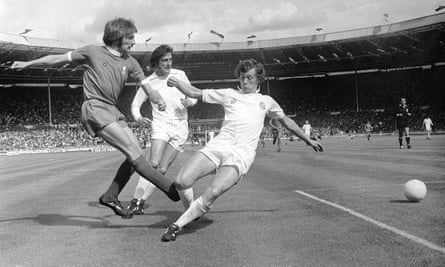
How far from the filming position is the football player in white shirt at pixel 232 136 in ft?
18.6

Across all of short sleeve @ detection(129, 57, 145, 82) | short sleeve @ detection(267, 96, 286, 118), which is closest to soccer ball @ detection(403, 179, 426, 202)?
short sleeve @ detection(267, 96, 286, 118)

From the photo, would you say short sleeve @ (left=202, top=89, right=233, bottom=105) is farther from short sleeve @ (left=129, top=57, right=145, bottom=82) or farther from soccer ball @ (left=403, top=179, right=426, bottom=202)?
soccer ball @ (left=403, top=179, right=426, bottom=202)

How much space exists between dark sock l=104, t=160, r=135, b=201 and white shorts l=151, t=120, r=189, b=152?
3.05 ft

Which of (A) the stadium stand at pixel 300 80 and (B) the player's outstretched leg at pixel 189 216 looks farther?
(A) the stadium stand at pixel 300 80

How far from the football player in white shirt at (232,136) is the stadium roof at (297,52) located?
44831mm

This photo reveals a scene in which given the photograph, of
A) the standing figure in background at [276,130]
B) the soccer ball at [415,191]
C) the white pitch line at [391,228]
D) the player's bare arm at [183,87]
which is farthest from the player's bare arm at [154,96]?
the soccer ball at [415,191]

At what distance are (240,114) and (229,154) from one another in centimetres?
53

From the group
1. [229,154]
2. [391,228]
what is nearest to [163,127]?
[229,154]

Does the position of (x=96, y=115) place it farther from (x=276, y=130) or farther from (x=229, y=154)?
(x=276, y=130)

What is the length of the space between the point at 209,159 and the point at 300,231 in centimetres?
132

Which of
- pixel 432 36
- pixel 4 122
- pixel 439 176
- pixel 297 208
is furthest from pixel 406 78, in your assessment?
pixel 297 208

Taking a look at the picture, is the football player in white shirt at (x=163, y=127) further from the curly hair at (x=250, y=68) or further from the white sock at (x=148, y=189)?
the curly hair at (x=250, y=68)

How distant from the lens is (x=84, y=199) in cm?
974

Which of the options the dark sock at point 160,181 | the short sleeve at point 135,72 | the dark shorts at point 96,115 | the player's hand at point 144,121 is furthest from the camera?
the player's hand at point 144,121
